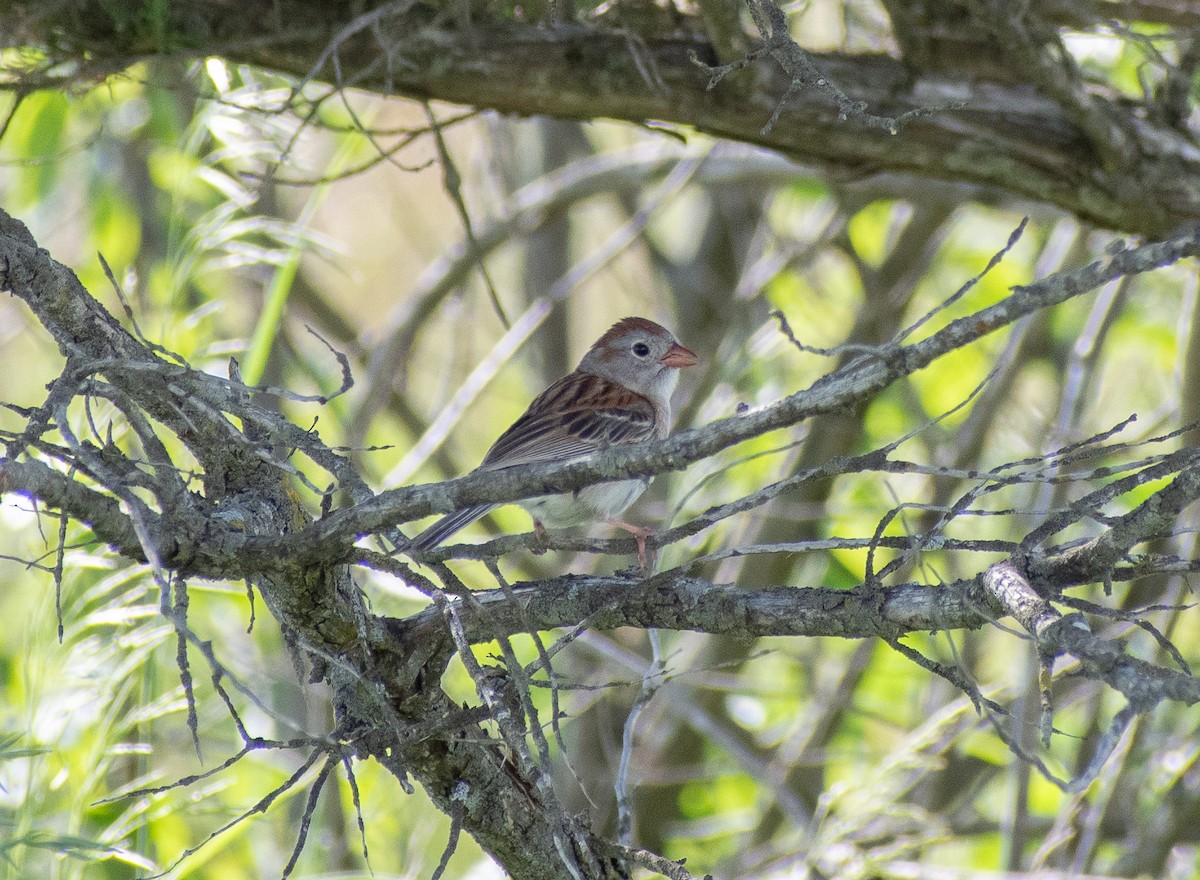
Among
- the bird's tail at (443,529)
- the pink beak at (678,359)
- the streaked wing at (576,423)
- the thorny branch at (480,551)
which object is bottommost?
the thorny branch at (480,551)

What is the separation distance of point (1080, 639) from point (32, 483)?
1416mm

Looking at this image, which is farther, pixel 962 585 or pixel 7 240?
pixel 7 240

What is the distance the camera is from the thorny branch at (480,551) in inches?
68.7

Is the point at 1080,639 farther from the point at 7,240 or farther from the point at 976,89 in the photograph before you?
the point at 976,89

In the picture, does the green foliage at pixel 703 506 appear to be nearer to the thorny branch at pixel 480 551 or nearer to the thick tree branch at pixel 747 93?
the thick tree branch at pixel 747 93

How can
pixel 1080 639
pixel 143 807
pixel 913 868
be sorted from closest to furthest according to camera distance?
pixel 1080 639, pixel 143 807, pixel 913 868

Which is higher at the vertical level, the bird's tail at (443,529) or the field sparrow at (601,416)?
the field sparrow at (601,416)

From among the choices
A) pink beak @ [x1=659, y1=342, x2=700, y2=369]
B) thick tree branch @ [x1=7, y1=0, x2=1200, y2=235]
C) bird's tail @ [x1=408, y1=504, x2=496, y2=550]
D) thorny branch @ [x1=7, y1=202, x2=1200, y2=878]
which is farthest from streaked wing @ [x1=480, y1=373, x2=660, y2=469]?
thorny branch @ [x1=7, y1=202, x2=1200, y2=878]

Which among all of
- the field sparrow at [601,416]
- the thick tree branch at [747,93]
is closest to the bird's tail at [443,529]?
the field sparrow at [601,416]

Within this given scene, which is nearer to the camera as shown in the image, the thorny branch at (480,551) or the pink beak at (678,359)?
the thorny branch at (480,551)

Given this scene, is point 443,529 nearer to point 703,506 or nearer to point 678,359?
point 678,359

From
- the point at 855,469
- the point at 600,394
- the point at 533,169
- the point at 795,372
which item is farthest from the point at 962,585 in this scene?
the point at 533,169

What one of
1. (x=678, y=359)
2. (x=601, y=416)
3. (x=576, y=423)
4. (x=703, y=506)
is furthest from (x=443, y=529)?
(x=703, y=506)

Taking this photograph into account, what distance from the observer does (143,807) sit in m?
3.16
